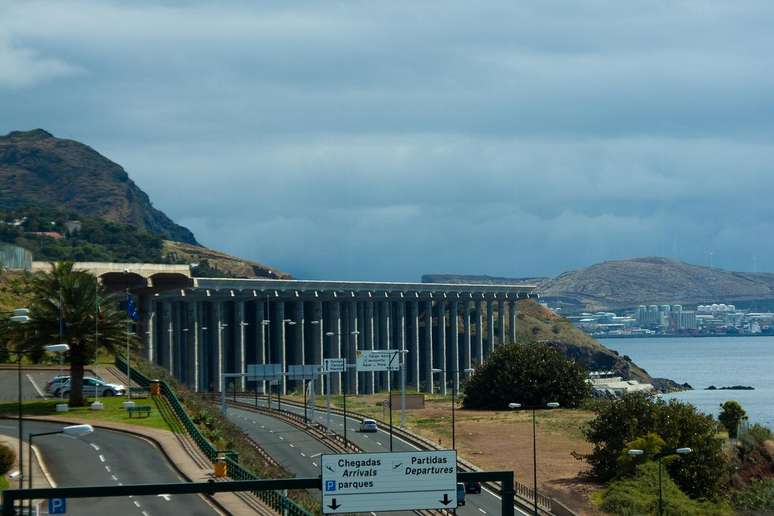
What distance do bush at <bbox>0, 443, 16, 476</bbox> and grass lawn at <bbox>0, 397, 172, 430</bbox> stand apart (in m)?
16.7

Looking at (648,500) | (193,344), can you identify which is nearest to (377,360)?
(648,500)

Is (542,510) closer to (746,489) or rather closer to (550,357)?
(746,489)

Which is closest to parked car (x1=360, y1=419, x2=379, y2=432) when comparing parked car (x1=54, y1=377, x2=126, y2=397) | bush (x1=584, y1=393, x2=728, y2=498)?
bush (x1=584, y1=393, x2=728, y2=498)

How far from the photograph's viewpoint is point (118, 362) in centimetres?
11562

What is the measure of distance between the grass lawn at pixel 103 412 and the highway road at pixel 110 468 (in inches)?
105

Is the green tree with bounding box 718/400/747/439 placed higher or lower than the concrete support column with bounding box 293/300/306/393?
lower

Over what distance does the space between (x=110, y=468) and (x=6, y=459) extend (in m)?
5.25

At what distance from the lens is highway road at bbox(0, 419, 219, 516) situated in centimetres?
5606

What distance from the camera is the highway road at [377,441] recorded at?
243 ft

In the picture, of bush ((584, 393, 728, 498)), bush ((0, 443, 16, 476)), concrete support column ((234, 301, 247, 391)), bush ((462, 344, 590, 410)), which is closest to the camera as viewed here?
bush ((0, 443, 16, 476))

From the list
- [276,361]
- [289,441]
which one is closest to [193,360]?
[276,361]

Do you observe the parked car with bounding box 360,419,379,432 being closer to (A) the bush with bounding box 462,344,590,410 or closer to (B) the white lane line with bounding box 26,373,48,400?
(A) the bush with bounding box 462,344,590,410

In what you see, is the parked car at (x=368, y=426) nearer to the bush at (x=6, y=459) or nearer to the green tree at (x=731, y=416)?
the green tree at (x=731, y=416)

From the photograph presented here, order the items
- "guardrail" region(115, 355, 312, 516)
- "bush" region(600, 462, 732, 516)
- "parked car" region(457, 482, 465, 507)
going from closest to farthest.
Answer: "parked car" region(457, 482, 465, 507) → "guardrail" region(115, 355, 312, 516) → "bush" region(600, 462, 732, 516)
